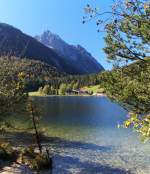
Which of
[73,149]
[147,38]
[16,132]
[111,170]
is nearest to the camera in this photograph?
[147,38]

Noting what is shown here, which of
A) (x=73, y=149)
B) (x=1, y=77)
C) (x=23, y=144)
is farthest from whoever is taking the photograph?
(x=23, y=144)

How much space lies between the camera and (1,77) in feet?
128

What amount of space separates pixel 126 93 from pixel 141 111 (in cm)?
160

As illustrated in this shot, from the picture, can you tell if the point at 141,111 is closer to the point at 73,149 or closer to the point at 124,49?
the point at 124,49

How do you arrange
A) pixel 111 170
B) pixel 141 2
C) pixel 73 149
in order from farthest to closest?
1. pixel 73 149
2. pixel 111 170
3. pixel 141 2

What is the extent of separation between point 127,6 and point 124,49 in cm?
731

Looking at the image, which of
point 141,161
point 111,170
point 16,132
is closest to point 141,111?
point 111,170

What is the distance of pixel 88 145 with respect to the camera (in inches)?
2124

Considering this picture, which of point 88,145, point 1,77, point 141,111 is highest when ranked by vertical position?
point 1,77

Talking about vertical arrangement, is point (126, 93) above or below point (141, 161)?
above

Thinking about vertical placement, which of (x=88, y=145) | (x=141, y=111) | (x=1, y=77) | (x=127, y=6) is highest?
(x=127, y=6)

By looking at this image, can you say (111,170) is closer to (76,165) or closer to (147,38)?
(76,165)

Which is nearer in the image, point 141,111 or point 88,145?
point 141,111

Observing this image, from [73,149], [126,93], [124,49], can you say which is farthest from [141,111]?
[73,149]
